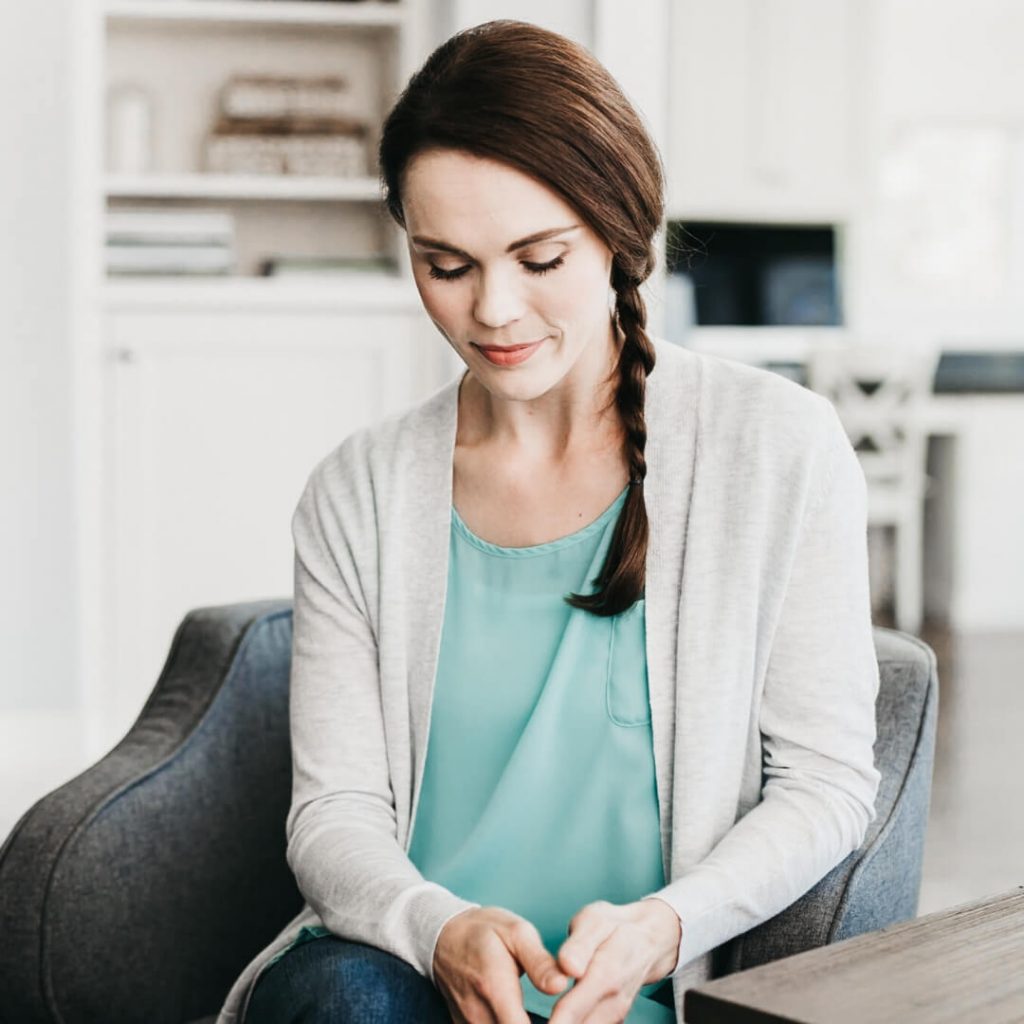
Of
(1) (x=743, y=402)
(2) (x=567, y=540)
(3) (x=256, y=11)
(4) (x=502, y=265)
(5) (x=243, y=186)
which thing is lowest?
(2) (x=567, y=540)

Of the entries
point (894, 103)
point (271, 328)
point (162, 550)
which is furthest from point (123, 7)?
point (894, 103)

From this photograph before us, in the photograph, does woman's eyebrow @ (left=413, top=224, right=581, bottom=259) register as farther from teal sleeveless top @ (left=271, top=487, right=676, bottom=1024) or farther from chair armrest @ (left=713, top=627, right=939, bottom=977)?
chair armrest @ (left=713, top=627, right=939, bottom=977)

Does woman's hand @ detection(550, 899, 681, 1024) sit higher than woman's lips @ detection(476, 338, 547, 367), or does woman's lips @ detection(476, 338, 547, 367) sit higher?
woman's lips @ detection(476, 338, 547, 367)

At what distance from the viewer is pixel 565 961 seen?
40.9 inches

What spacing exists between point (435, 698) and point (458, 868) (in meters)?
0.14

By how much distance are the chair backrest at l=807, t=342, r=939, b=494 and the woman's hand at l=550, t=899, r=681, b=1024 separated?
4.55m

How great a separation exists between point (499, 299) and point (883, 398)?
15.1ft

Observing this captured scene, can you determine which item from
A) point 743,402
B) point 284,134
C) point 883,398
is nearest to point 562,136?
point 743,402

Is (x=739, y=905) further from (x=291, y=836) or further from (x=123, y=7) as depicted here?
(x=123, y=7)

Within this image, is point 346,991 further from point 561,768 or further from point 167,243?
point 167,243

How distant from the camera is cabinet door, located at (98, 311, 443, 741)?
3676mm

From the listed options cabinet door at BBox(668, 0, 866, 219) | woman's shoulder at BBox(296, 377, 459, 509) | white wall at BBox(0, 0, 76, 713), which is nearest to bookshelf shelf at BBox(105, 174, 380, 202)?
white wall at BBox(0, 0, 76, 713)

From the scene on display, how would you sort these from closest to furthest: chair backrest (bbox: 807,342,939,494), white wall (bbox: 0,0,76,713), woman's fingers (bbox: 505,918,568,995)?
woman's fingers (bbox: 505,918,568,995)
white wall (bbox: 0,0,76,713)
chair backrest (bbox: 807,342,939,494)

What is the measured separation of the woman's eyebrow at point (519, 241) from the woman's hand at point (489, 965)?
0.46m
